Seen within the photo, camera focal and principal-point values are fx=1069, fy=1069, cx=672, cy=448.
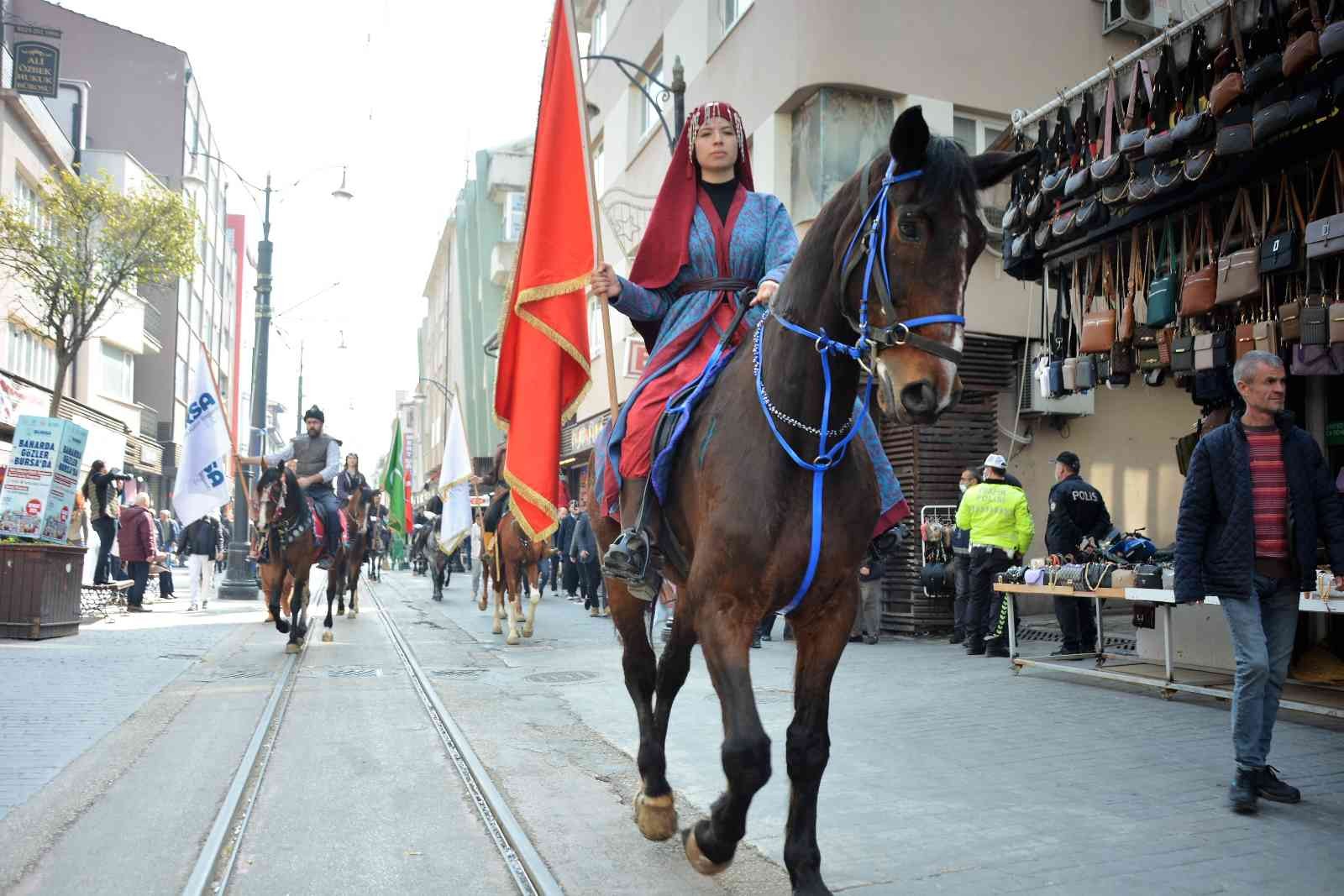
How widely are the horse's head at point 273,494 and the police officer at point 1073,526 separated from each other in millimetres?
8383

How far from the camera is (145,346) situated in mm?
41031

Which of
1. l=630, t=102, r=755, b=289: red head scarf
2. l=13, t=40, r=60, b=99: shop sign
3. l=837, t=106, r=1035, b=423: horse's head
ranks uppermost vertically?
l=13, t=40, r=60, b=99: shop sign

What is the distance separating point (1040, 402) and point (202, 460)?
12009 millimetres

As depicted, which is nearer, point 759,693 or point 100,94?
point 759,693

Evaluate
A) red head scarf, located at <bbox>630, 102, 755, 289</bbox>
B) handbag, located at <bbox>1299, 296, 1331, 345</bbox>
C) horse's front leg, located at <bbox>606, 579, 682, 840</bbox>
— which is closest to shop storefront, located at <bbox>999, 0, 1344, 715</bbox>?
handbag, located at <bbox>1299, 296, 1331, 345</bbox>

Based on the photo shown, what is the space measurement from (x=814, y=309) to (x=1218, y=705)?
243 inches

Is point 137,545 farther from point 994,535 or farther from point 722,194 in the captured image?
point 722,194

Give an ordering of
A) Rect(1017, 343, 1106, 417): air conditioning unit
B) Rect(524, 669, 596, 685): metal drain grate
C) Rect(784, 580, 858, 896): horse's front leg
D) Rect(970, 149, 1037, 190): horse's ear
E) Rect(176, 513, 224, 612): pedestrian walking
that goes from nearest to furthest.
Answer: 1. Rect(970, 149, 1037, 190): horse's ear
2. Rect(784, 580, 858, 896): horse's front leg
3. Rect(524, 669, 596, 685): metal drain grate
4. Rect(1017, 343, 1106, 417): air conditioning unit
5. Rect(176, 513, 224, 612): pedestrian walking

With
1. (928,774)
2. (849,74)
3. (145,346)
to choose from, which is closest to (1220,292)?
(928,774)

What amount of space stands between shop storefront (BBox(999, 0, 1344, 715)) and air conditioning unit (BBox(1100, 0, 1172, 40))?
27.4 ft

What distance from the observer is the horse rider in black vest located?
516 inches

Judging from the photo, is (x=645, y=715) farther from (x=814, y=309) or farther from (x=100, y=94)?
(x=100, y=94)

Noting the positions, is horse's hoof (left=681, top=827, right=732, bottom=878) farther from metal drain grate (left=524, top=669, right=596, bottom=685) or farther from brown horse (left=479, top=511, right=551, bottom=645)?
brown horse (left=479, top=511, right=551, bottom=645)

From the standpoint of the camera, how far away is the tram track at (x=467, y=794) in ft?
12.9
